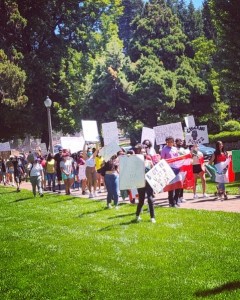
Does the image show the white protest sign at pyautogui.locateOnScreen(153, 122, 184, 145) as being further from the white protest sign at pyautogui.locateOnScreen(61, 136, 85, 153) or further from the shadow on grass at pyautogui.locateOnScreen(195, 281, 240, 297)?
the shadow on grass at pyautogui.locateOnScreen(195, 281, 240, 297)

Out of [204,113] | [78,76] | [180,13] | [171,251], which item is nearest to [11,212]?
[171,251]

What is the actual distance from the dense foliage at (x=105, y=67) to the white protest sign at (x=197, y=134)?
34.9ft

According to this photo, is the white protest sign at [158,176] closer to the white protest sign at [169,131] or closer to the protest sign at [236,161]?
the protest sign at [236,161]

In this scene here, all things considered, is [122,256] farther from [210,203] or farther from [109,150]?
[109,150]

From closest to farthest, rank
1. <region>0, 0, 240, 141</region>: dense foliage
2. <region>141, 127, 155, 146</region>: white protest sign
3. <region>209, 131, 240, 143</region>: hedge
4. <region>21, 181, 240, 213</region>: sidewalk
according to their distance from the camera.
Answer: <region>21, 181, 240, 213</region>: sidewalk < <region>141, 127, 155, 146</region>: white protest sign < <region>0, 0, 240, 141</region>: dense foliage < <region>209, 131, 240, 143</region>: hedge

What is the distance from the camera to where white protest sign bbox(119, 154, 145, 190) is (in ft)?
31.8

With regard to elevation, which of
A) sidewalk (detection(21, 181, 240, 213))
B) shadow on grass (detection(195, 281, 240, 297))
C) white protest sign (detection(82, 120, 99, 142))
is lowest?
shadow on grass (detection(195, 281, 240, 297))

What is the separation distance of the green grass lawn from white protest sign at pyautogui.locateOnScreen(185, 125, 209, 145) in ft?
21.2

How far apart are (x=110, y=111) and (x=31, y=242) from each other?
109ft

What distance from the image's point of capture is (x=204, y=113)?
141 ft

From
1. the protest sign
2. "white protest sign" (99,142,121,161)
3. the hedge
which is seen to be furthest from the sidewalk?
the hedge

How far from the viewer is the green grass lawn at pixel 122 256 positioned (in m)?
5.62

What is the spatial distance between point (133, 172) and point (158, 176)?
0.67 m

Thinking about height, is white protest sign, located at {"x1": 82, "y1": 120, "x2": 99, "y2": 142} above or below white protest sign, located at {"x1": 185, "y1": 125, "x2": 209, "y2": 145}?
above
